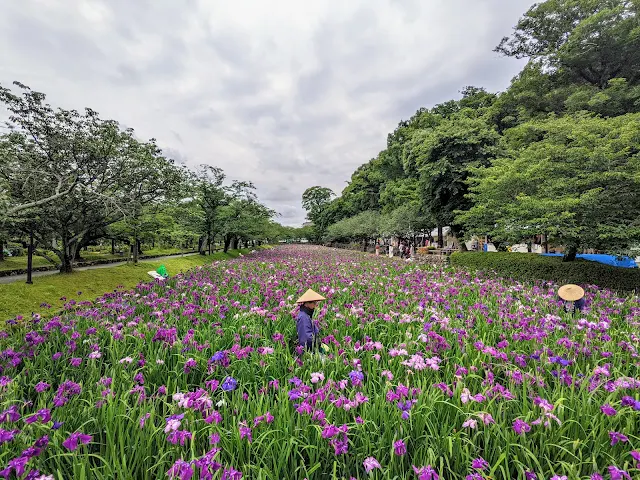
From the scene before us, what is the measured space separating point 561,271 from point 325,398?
1077 centimetres

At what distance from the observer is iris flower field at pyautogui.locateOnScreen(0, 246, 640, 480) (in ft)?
6.44

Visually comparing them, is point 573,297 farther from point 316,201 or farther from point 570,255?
point 316,201

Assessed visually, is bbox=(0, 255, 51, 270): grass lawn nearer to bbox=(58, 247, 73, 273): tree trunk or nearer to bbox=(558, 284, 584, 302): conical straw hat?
bbox=(58, 247, 73, 273): tree trunk

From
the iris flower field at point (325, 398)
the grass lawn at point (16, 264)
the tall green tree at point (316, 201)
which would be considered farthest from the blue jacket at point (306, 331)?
the tall green tree at point (316, 201)

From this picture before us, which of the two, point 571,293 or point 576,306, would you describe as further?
point 576,306

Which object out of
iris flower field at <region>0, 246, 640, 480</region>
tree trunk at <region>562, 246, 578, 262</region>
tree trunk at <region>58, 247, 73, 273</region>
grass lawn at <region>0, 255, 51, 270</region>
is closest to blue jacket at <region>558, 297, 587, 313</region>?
iris flower field at <region>0, 246, 640, 480</region>

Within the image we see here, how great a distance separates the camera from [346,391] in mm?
2846

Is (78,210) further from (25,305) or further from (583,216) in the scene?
(583,216)

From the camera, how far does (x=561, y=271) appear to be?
32.3ft

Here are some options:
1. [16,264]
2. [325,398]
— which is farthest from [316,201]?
[325,398]

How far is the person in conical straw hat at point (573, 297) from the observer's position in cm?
538

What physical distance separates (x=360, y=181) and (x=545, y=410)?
57574 millimetres

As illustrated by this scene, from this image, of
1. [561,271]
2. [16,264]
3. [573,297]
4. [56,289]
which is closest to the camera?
[573,297]

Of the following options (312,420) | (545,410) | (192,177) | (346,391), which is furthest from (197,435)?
(192,177)
